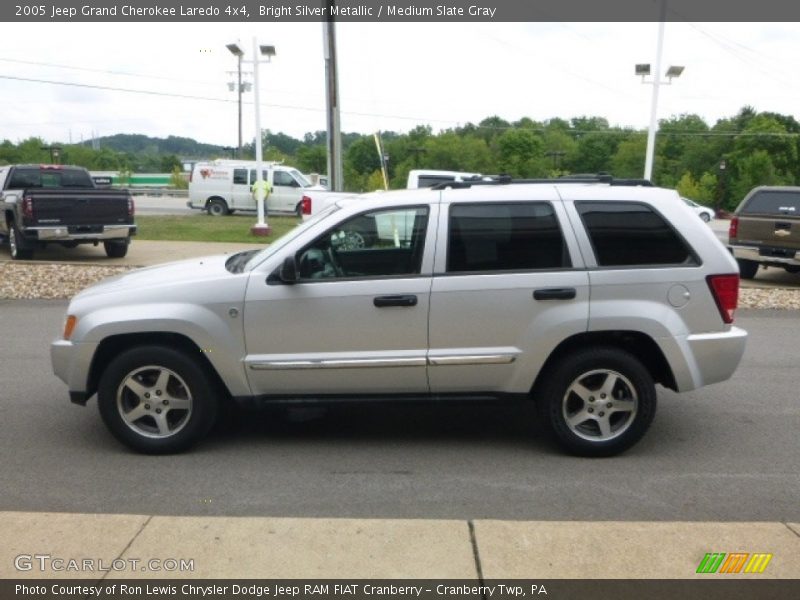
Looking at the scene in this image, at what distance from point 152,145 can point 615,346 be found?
344 feet

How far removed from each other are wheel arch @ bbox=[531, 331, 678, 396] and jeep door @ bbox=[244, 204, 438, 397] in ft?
2.72

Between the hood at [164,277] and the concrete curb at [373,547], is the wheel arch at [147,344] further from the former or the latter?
the concrete curb at [373,547]

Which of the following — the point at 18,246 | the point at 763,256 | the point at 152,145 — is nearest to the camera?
the point at 763,256

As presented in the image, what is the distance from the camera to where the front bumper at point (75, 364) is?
16.5 ft

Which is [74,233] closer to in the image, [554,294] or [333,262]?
[333,262]

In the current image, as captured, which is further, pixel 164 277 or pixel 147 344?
pixel 164 277

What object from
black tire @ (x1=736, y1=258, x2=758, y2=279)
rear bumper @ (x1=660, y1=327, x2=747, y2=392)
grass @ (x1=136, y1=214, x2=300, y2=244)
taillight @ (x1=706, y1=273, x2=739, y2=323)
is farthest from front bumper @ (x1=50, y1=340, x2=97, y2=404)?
grass @ (x1=136, y1=214, x2=300, y2=244)

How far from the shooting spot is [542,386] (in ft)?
16.6

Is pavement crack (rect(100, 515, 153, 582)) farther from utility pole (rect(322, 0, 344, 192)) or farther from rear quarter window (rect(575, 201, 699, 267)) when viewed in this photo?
utility pole (rect(322, 0, 344, 192))

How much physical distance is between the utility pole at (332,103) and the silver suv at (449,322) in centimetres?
1549

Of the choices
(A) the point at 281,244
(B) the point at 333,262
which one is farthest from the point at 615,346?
(A) the point at 281,244

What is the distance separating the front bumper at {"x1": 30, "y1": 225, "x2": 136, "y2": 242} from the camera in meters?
14.3

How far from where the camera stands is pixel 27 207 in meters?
14.1
